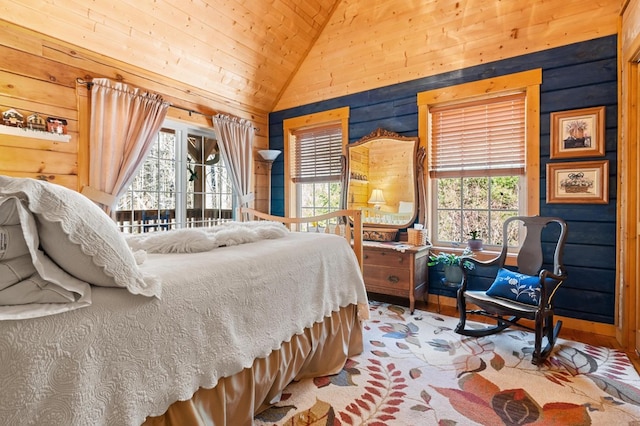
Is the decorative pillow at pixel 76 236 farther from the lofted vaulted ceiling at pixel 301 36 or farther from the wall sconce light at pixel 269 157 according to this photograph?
the wall sconce light at pixel 269 157

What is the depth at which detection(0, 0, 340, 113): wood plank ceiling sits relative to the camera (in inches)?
103

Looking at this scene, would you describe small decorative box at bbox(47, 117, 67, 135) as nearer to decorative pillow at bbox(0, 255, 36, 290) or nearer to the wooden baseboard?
decorative pillow at bbox(0, 255, 36, 290)

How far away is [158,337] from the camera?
1.04m

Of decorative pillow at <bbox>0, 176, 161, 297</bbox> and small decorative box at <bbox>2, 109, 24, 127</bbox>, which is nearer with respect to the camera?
decorative pillow at <bbox>0, 176, 161, 297</bbox>

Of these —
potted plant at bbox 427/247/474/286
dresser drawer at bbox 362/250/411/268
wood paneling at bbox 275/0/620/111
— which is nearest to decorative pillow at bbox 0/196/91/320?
dresser drawer at bbox 362/250/411/268

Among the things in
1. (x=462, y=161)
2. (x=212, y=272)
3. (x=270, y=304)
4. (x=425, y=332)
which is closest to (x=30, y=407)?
(x=212, y=272)

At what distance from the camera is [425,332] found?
106 inches

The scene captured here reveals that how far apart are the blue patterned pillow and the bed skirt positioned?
3.72 feet

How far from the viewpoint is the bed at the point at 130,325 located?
31.1 inches

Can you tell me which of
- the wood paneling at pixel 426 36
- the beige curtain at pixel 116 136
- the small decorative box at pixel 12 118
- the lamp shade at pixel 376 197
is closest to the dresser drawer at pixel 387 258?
the lamp shade at pixel 376 197

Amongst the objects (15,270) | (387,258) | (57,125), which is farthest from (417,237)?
(57,125)

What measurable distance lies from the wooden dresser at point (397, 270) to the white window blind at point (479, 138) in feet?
3.14

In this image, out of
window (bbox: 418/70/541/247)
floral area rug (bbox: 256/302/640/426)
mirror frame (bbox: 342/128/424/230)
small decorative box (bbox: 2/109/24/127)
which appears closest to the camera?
floral area rug (bbox: 256/302/640/426)

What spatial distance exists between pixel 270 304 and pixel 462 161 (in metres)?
2.69
